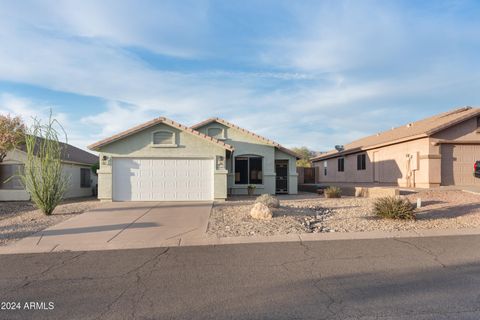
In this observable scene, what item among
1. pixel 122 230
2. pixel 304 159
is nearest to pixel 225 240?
pixel 122 230

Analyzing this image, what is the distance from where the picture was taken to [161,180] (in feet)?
57.9

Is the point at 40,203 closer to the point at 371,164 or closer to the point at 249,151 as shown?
the point at 249,151

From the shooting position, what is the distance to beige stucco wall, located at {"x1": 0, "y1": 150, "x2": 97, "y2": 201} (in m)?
20.3

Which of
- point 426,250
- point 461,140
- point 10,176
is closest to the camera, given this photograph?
point 426,250

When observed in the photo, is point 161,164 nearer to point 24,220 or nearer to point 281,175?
point 24,220

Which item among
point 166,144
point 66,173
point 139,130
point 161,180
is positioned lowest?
point 161,180

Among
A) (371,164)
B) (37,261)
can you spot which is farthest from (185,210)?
(371,164)

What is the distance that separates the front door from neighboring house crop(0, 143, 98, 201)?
40.3 feet

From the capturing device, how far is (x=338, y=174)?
109ft

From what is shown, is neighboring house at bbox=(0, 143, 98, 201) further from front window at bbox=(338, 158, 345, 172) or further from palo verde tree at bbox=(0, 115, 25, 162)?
front window at bbox=(338, 158, 345, 172)

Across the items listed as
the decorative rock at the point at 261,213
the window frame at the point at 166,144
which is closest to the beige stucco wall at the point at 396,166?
the decorative rock at the point at 261,213

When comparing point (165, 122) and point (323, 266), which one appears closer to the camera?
point (323, 266)

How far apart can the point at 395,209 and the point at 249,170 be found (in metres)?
12.0

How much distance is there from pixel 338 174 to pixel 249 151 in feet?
46.2
